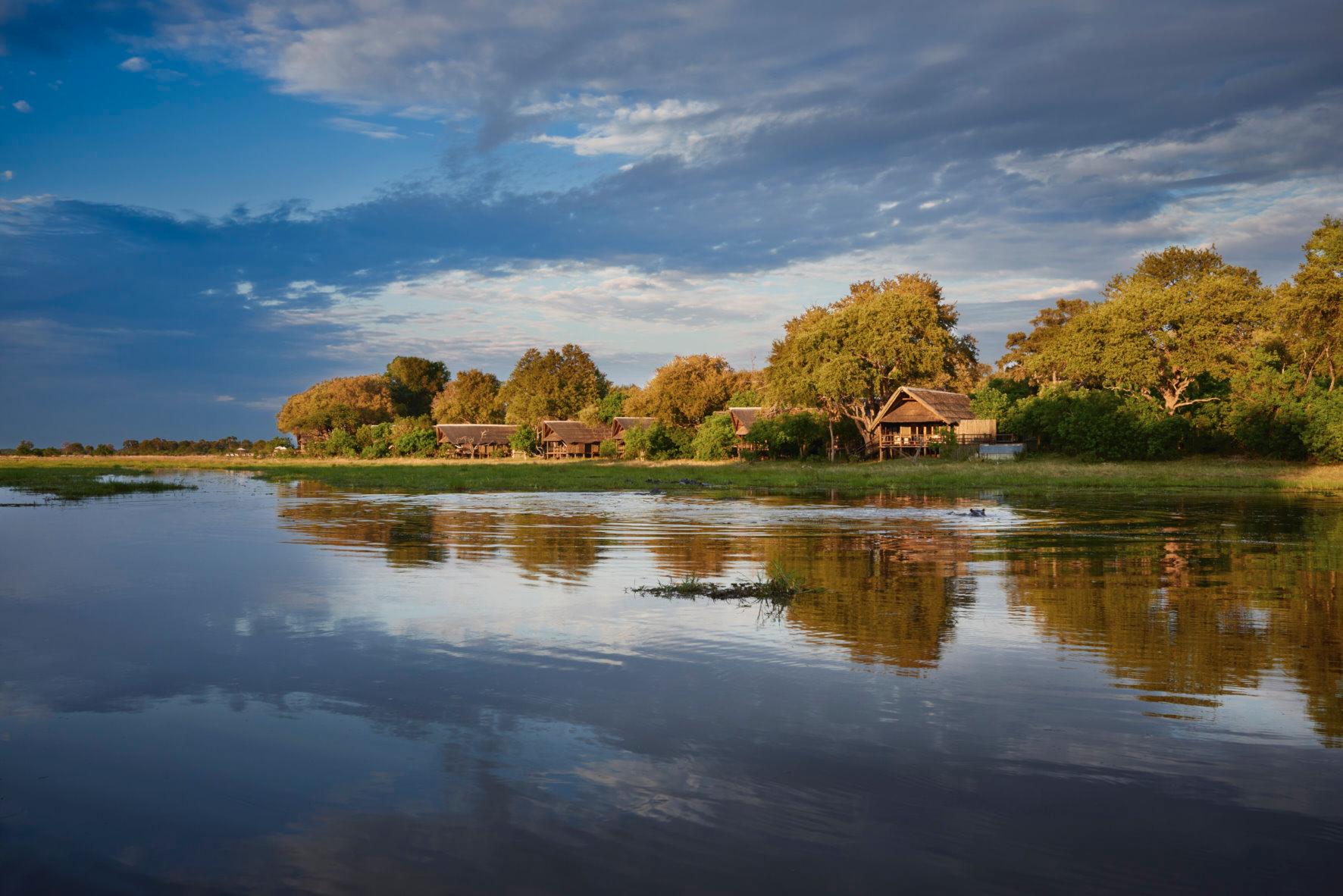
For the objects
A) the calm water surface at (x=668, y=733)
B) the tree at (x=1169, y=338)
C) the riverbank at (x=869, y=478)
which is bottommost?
the calm water surface at (x=668, y=733)

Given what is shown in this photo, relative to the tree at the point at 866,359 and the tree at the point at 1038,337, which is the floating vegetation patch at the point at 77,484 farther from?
the tree at the point at 1038,337

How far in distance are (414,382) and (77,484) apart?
382 ft

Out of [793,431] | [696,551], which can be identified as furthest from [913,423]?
[696,551]

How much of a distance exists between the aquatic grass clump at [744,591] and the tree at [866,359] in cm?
5341

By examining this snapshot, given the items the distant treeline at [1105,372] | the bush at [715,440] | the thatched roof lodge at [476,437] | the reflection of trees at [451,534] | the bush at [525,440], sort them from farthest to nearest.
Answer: the thatched roof lodge at [476,437]
the bush at [525,440]
the bush at [715,440]
the distant treeline at [1105,372]
the reflection of trees at [451,534]

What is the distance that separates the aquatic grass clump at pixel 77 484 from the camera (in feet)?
128

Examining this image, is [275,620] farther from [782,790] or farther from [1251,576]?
[1251,576]

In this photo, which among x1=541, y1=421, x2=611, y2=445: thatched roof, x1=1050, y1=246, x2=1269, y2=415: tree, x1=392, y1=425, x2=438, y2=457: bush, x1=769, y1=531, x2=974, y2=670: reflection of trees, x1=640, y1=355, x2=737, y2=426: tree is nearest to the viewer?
x1=769, y1=531, x2=974, y2=670: reflection of trees

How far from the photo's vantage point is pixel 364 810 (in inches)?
217

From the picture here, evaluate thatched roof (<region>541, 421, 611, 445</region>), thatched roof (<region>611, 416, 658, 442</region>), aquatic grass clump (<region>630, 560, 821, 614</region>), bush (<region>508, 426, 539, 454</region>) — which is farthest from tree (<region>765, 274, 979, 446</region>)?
aquatic grass clump (<region>630, 560, 821, 614</region>)

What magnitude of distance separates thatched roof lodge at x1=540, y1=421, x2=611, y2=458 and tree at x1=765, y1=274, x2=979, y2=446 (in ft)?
118

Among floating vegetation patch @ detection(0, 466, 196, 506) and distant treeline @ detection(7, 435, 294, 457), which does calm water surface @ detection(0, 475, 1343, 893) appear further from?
distant treeline @ detection(7, 435, 294, 457)

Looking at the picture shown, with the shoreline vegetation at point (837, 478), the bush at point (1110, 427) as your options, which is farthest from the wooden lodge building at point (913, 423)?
the bush at point (1110, 427)

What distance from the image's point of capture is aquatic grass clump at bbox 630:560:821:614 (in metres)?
12.8
